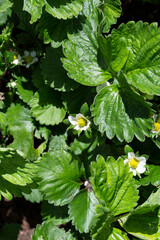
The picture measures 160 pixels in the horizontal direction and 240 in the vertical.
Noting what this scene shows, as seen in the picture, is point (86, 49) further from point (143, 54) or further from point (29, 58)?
point (29, 58)

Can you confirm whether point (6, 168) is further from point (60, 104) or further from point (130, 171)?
point (130, 171)

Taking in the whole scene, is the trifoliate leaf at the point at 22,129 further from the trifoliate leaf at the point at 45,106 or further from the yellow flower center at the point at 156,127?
the yellow flower center at the point at 156,127

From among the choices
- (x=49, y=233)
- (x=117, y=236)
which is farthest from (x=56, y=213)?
(x=117, y=236)

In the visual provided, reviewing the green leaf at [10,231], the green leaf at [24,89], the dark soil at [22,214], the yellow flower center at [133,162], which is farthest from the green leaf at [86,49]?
the green leaf at [10,231]

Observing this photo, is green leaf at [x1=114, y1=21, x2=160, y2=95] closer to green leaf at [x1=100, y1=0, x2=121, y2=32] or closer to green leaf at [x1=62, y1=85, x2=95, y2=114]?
green leaf at [x1=100, y1=0, x2=121, y2=32]

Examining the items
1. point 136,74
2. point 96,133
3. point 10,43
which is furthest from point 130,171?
point 10,43
